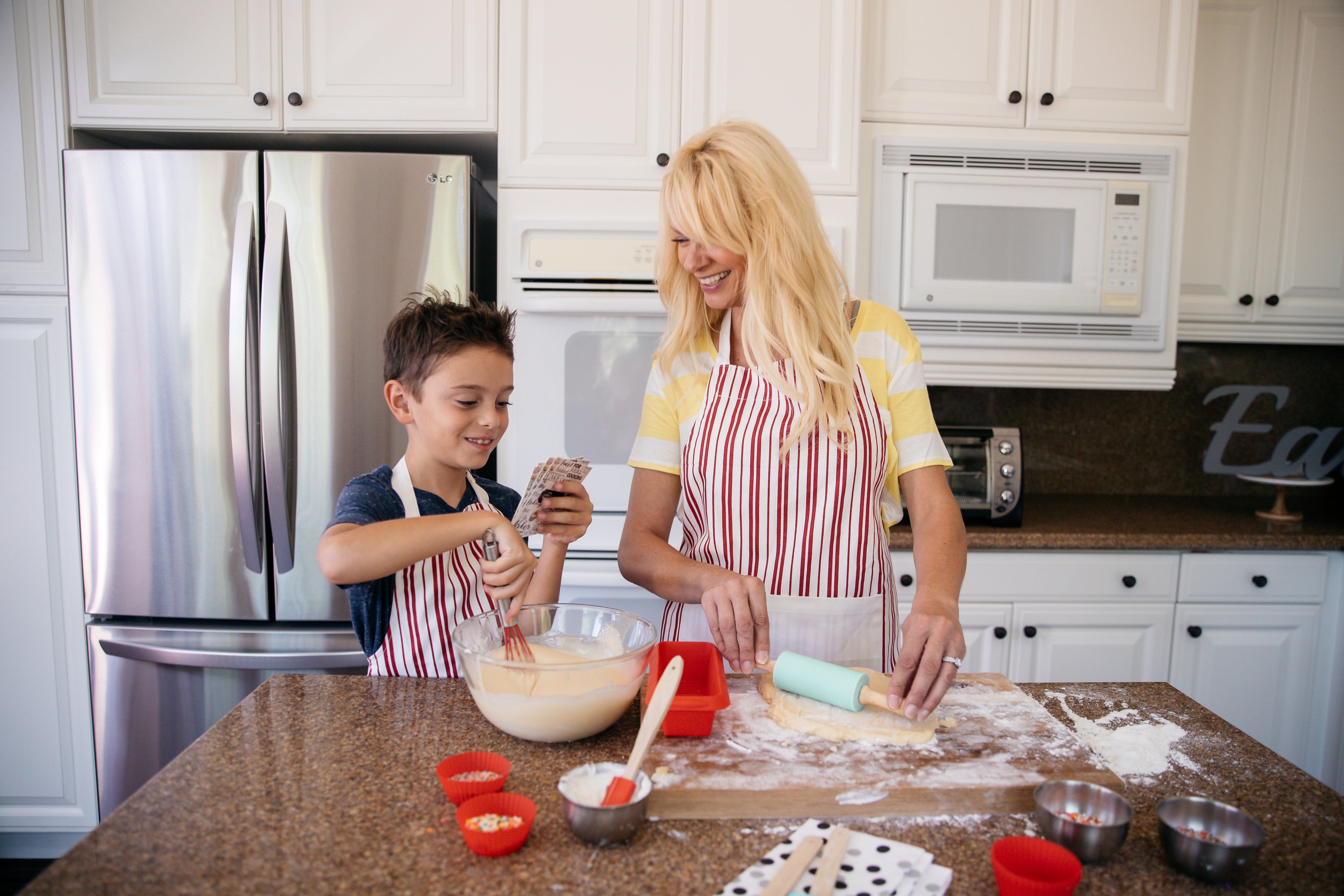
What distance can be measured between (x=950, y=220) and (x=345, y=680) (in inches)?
73.8

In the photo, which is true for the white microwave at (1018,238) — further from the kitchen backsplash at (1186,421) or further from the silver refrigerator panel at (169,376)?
the silver refrigerator panel at (169,376)

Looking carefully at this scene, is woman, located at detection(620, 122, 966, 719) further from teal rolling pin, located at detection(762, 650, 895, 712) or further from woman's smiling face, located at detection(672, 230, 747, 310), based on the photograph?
teal rolling pin, located at detection(762, 650, 895, 712)

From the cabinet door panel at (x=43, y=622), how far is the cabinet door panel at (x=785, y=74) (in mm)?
1785

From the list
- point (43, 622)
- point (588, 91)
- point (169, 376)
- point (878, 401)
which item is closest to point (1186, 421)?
point (878, 401)

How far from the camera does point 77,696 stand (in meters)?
2.04

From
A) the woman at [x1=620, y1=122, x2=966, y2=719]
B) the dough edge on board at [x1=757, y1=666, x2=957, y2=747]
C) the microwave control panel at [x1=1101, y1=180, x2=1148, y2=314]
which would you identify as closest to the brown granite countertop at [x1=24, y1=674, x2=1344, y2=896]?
the dough edge on board at [x1=757, y1=666, x2=957, y2=747]

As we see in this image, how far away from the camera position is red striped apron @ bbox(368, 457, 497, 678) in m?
1.18

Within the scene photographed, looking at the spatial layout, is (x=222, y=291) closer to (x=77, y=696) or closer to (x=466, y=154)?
(x=466, y=154)

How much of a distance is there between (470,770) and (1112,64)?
2.38 meters

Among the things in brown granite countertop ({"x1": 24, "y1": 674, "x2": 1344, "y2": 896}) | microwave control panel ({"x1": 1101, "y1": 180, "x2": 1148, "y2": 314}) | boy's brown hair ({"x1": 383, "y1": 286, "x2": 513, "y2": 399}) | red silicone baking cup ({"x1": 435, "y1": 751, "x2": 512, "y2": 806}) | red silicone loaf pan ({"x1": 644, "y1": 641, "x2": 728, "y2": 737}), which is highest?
microwave control panel ({"x1": 1101, "y1": 180, "x2": 1148, "y2": 314})

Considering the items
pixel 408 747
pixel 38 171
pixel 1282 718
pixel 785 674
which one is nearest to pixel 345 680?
pixel 408 747

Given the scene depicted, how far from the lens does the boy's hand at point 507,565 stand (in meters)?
1.00

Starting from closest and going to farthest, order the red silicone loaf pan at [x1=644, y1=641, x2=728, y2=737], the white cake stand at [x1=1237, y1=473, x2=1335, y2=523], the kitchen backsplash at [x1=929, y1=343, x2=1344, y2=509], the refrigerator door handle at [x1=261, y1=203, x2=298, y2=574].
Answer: the red silicone loaf pan at [x1=644, y1=641, x2=728, y2=737] → the refrigerator door handle at [x1=261, y1=203, x2=298, y2=574] → the white cake stand at [x1=1237, y1=473, x2=1335, y2=523] → the kitchen backsplash at [x1=929, y1=343, x2=1344, y2=509]

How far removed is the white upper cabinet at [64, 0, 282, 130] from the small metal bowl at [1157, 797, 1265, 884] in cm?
226
